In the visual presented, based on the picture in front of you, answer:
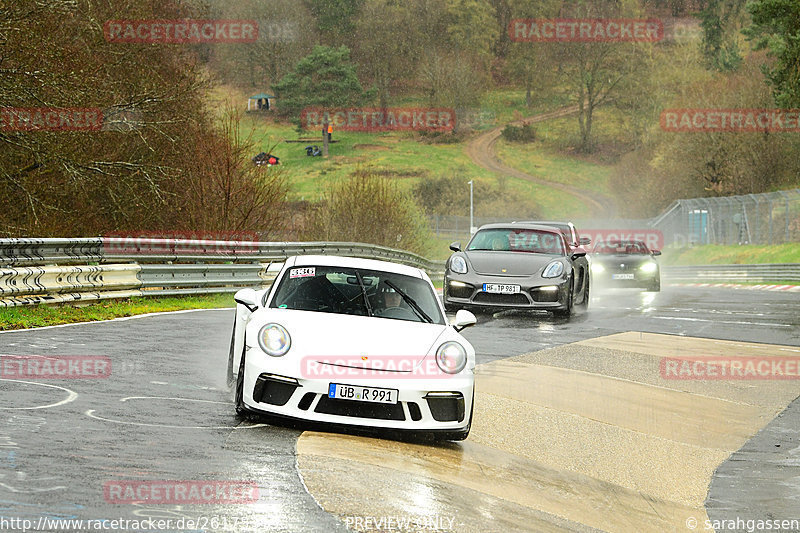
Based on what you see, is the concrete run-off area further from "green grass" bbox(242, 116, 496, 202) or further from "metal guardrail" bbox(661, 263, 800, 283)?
"green grass" bbox(242, 116, 496, 202)

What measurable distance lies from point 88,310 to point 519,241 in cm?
723

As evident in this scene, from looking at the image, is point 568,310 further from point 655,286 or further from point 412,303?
point 655,286

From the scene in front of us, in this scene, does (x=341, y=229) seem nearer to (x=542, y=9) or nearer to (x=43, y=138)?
(x=43, y=138)

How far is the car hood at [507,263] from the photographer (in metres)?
16.8

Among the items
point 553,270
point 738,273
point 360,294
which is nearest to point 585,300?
point 553,270

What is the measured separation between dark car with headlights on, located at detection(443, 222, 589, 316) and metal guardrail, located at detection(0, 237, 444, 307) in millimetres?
3421

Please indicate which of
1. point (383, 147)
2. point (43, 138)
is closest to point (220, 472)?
point (43, 138)

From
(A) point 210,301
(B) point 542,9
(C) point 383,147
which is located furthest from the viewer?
(B) point 542,9

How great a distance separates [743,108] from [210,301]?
55132 mm

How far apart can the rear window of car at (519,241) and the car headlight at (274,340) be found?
1062 centimetres

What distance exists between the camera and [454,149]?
124375 mm

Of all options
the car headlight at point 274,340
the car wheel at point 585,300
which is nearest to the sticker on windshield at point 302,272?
the car headlight at point 274,340

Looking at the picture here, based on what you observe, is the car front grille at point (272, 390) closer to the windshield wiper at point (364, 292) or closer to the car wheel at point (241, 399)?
the car wheel at point (241, 399)

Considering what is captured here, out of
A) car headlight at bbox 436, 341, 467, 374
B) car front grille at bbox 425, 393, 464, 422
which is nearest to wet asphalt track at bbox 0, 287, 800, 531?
car front grille at bbox 425, 393, 464, 422
